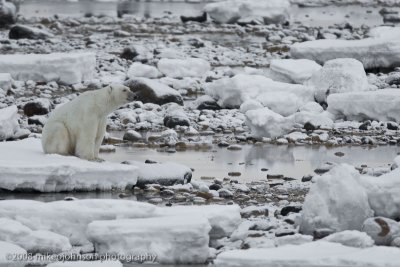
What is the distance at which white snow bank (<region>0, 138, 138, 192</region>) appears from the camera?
1098cm

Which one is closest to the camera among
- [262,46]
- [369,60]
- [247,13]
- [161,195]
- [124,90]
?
[161,195]

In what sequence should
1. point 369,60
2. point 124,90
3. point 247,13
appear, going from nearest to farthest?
point 124,90 → point 369,60 → point 247,13

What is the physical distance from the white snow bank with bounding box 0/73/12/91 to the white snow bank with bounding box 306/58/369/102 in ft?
16.4

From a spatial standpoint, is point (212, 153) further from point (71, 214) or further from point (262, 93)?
point (71, 214)

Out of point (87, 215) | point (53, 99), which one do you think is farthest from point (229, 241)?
point (53, 99)

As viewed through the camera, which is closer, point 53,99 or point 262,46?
point 53,99

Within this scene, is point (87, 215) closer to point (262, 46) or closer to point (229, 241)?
point (229, 241)

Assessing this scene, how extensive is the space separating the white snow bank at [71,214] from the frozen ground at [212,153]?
0.4 inches

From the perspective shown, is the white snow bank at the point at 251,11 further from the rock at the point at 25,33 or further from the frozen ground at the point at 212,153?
the rock at the point at 25,33

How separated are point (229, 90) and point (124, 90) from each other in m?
5.09

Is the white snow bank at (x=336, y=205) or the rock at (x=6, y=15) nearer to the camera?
the white snow bank at (x=336, y=205)

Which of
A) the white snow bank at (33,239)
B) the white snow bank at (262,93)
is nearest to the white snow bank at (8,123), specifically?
the white snow bank at (262,93)

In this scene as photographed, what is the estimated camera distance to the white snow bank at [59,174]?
1098 cm

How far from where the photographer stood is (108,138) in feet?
48.5
